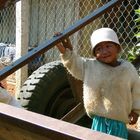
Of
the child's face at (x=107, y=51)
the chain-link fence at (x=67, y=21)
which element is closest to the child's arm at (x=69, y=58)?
the child's face at (x=107, y=51)

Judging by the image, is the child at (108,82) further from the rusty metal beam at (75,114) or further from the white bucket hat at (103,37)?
the rusty metal beam at (75,114)

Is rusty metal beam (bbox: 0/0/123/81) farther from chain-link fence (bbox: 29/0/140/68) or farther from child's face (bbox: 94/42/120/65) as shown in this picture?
chain-link fence (bbox: 29/0/140/68)

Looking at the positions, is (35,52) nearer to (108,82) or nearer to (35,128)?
(108,82)

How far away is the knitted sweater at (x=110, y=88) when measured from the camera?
2691mm

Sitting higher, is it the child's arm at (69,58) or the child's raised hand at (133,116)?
the child's arm at (69,58)

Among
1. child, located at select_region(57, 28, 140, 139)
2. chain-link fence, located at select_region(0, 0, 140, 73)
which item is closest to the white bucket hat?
child, located at select_region(57, 28, 140, 139)

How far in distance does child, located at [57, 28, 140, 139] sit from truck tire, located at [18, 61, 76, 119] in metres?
1.42

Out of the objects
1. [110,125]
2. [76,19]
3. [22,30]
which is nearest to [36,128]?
[110,125]

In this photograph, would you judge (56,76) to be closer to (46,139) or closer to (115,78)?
(115,78)

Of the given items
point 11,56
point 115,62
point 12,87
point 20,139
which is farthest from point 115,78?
point 11,56

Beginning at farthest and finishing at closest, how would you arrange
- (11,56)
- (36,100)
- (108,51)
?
(11,56) → (36,100) → (108,51)

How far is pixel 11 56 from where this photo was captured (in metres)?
9.39

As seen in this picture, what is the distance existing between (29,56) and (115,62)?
60cm

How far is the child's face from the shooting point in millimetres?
2664
